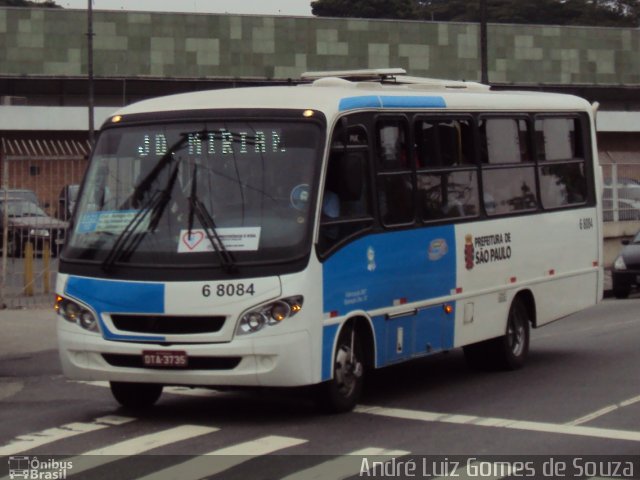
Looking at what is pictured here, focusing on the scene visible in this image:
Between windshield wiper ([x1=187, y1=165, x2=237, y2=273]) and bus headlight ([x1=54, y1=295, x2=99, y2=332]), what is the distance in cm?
104

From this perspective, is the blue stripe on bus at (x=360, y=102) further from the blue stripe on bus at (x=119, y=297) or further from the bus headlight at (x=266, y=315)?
the blue stripe on bus at (x=119, y=297)

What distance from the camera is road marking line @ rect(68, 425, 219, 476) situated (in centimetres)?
870

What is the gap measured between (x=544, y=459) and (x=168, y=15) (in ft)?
168

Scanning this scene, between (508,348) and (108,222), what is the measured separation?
473 centimetres

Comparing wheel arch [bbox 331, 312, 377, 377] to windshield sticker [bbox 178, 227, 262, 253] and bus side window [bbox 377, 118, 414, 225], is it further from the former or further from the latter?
windshield sticker [bbox 178, 227, 262, 253]

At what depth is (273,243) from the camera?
9.80 metres

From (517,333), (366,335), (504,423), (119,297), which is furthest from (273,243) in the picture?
(517,333)

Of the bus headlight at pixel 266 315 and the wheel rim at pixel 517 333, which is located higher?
the bus headlight at pixel 266 315

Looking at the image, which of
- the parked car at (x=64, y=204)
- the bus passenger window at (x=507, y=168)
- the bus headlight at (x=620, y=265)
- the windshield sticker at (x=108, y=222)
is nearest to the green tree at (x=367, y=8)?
the bus headlight at (x=620, y=265)

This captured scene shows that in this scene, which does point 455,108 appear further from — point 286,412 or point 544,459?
point 544,459

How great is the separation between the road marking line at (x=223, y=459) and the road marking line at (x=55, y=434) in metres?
1.41

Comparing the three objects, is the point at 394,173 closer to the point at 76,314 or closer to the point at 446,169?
the point at 446,169

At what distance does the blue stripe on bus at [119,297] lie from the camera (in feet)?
32.3

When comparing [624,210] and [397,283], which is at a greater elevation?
[624,210]
